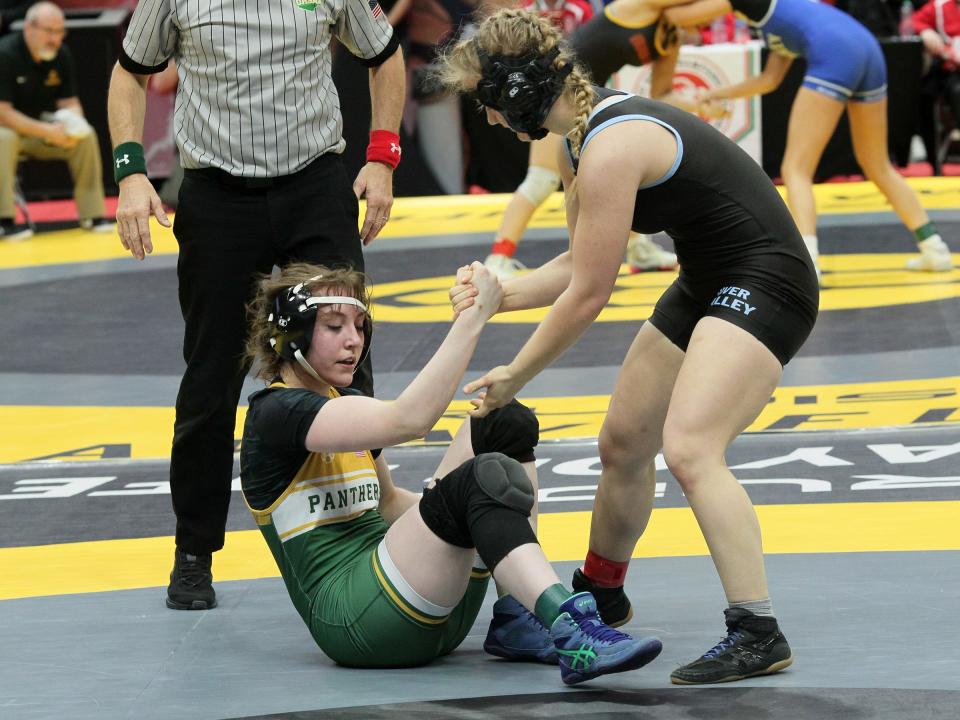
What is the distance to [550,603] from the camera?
10.5 ft

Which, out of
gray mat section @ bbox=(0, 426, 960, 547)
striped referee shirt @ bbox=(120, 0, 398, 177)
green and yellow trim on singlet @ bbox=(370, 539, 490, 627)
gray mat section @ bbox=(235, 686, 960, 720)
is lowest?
gray mat section @ bbox=(0, 426, 960, 547)

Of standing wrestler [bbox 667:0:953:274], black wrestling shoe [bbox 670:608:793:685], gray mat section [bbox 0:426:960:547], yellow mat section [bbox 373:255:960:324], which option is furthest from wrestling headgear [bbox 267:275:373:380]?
standing wrestler [bbox 667:0:953:274]

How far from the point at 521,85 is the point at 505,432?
75cm

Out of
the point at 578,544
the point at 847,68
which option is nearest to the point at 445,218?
the point at 847,68

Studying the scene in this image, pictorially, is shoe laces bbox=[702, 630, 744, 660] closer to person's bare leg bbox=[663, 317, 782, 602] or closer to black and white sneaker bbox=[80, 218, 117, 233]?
person's bare leg bbox=[663, 317, 782, 602]

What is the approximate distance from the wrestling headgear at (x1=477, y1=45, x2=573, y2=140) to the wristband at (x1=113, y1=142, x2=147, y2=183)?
1.11 metres

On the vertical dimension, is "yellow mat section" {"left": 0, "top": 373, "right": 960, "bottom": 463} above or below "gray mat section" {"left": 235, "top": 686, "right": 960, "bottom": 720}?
below

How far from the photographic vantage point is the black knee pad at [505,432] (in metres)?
3.62

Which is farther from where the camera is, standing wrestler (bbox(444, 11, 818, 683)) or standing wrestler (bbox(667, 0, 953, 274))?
standing wrestler (bbox(667, 0, 953, 274))

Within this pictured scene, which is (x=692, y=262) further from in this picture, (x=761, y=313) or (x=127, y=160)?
(x=127, y=160)

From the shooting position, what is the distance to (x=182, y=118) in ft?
13.8

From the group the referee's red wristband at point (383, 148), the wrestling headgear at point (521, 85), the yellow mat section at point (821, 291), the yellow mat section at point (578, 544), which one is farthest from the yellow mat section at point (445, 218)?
the wrestling headgear at point (521, 85)

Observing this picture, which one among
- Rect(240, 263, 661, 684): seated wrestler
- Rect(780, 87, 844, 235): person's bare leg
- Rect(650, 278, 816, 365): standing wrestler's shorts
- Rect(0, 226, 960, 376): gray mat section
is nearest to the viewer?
Rect(240, 263, 661, 684): seated wrestler

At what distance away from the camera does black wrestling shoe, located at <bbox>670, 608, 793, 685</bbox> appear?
11.0 ft
